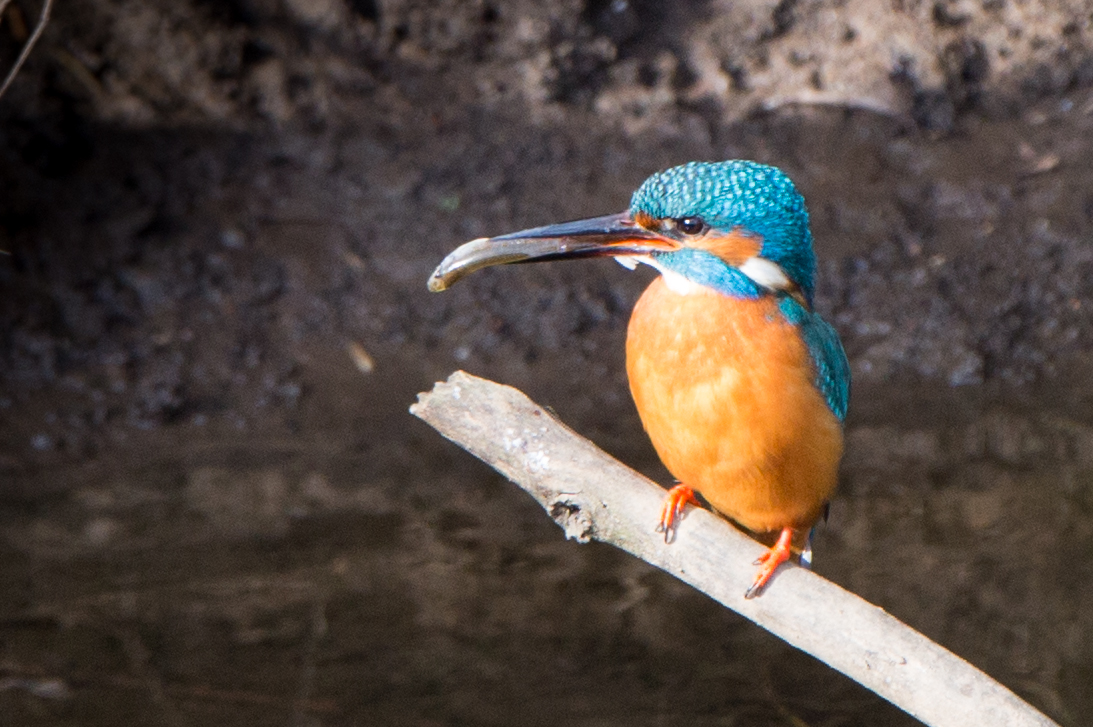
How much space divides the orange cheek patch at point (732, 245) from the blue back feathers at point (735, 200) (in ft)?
0.04

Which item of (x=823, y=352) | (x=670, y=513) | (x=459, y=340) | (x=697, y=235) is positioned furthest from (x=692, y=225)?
(x=459, y=340)

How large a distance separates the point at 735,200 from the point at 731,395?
0.40 metres

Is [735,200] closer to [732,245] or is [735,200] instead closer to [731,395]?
[732,245]

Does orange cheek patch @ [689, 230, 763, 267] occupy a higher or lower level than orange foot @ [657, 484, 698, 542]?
higher

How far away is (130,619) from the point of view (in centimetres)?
428

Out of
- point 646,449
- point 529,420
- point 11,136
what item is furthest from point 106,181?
point 529,420

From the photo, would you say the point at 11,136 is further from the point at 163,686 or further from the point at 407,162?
the point at 163,686

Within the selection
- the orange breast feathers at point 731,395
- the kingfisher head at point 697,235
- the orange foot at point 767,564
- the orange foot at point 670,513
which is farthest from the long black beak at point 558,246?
the orange foot at point 767,564

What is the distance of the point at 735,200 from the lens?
2.75 metres

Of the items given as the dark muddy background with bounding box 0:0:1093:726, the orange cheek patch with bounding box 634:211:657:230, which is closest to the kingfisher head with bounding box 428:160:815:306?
the orange cheek patch with bounding box 634:211:657:230

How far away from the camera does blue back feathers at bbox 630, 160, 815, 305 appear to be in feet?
9.04

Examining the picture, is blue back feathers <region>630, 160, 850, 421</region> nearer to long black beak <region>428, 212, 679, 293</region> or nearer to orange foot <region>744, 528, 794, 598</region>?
long black beak <region>428, 212, 679, 293</region>

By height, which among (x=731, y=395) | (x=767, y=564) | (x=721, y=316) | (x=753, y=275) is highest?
(x=753, y=275)

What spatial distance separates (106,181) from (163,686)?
256cm
